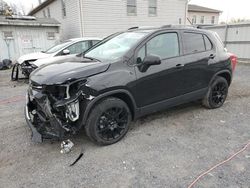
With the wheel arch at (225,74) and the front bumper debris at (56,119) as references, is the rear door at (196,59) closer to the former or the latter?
the wheel arch at (225,74)

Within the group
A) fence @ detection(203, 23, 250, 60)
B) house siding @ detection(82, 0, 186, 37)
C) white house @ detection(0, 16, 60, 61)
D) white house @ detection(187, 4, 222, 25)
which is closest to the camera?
fence @ detection(203, 23, 250, 60)

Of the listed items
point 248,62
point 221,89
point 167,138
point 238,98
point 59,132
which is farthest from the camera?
point 248,62

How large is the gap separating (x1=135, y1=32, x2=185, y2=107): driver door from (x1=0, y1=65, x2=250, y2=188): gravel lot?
25.5 inches

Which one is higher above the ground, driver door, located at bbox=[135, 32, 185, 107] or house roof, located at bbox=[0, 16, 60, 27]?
house roof, located at bbox=[0, 16, 60, 27]

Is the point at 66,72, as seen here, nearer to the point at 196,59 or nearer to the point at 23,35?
the point at 196,59

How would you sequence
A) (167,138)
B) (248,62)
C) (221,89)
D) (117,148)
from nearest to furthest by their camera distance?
(117,148) → (167,138) → (221,89) → (248,62)

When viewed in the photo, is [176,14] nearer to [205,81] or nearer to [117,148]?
[205,81]

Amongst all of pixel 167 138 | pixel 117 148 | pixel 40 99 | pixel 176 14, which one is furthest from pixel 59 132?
pixel 176 14

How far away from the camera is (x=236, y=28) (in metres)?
12.1

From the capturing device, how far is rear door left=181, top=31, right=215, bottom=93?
3936 mm

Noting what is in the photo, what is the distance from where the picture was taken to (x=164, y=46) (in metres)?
3.72

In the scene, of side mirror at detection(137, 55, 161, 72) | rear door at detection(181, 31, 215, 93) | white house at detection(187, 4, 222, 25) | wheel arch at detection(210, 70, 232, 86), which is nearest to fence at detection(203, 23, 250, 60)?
wheel arch at detection(210, 70, 232, 86)

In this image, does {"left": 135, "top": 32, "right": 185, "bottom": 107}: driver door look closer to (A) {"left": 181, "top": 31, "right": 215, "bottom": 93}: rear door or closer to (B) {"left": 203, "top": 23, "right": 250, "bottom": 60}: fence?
(A) {"left": 181, "top": 31, "right": 215, "bottom": 93}: rear door

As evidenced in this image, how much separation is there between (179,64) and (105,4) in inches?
452
